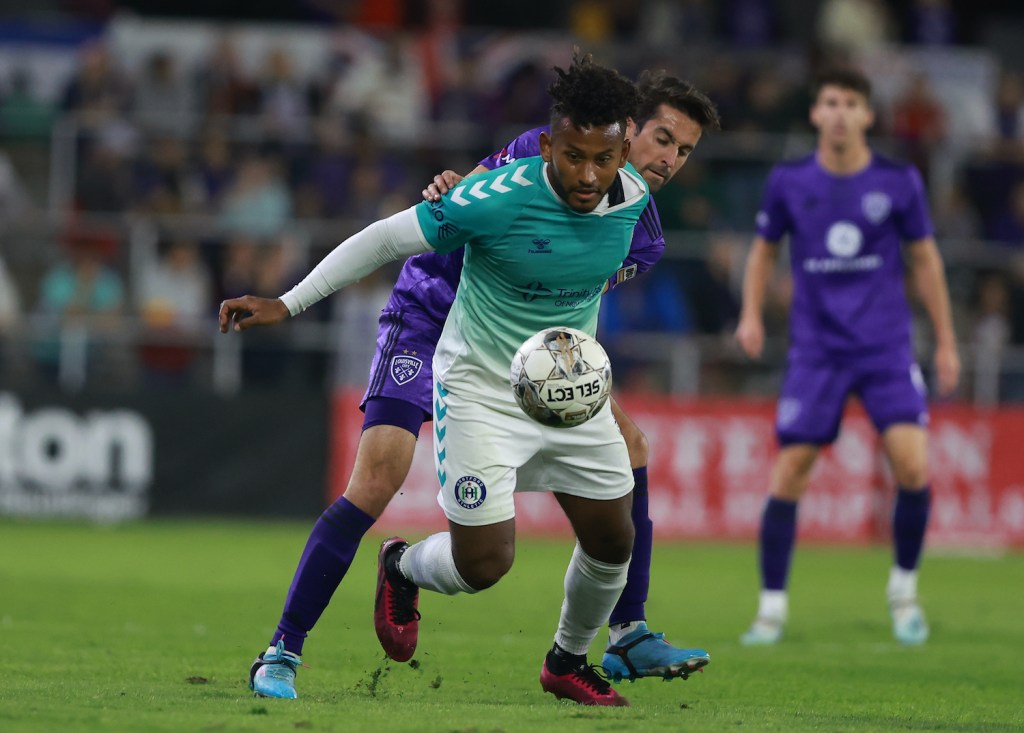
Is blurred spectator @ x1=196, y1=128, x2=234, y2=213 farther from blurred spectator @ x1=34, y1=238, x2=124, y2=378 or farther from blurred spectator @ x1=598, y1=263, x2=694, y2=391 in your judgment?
blurred spectator @ x1=598, y1=263, x2=694, y2=391

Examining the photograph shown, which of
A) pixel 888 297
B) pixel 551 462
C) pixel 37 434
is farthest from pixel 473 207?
pixel 37 434

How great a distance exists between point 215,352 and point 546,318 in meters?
10.1

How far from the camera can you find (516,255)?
222 inches

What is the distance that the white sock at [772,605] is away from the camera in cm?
867

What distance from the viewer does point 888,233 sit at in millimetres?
9195

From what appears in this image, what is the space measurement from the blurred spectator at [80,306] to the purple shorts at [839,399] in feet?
26.7

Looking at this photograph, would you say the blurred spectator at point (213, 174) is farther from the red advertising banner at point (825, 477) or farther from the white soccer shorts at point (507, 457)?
the white soccer shorts at point (507, 457)

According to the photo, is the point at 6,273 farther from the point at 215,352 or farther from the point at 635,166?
the point at 635,166

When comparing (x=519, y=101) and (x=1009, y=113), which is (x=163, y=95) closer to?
(x=519, y=101)

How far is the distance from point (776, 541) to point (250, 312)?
169 inches

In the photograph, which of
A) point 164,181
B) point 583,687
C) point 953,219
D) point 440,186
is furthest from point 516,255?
point 953,219

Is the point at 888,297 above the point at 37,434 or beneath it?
above

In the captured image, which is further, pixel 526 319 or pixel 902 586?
pixel 902 586

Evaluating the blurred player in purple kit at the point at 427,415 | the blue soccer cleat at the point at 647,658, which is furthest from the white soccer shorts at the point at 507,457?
the blue soccer cleat at the point at 647,658
